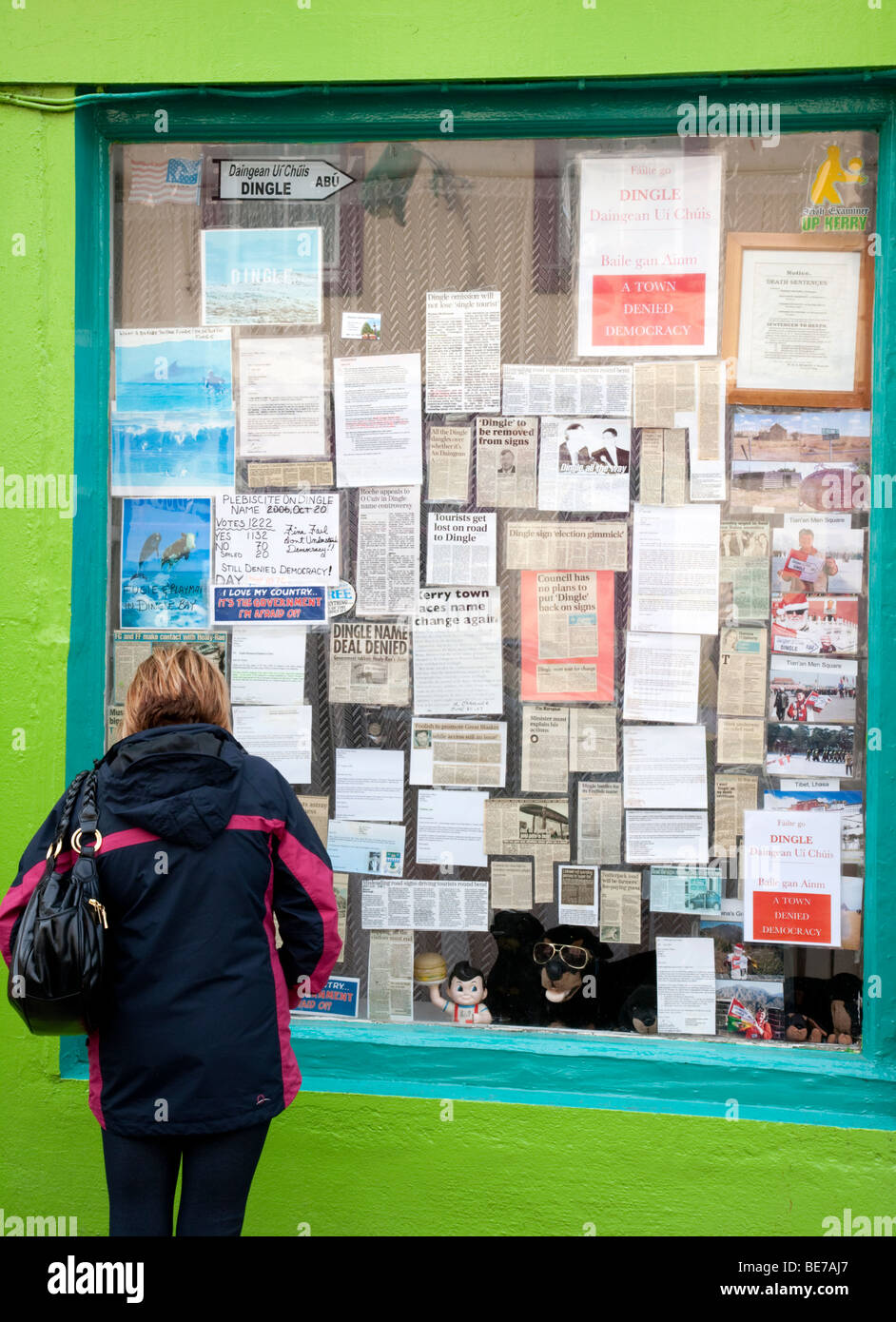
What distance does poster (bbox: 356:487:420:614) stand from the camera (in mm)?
3322

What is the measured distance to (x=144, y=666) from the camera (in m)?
2.33

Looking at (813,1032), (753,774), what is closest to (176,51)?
(753,774)

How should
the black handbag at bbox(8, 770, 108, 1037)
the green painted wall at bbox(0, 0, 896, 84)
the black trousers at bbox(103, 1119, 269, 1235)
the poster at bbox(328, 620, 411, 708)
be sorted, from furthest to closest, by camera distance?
the poster at bbox(328, 620, 411, 708)
the green painted wall at bbox(0, 0, 896, 84)
the black trousers at bbox(103, 1119, 269, 1235)
the black handbag at bbox(8, 770, 108, 1037)

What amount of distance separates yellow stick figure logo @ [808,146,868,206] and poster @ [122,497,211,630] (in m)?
2.16

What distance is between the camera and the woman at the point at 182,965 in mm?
2178

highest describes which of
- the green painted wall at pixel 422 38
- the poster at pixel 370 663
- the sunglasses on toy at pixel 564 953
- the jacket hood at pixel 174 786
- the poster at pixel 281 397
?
the green painted wall at pixel 422 38

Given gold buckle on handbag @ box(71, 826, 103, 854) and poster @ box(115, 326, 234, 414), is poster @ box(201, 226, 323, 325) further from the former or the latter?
gold buckle on handbag @ box(71, 826, 103, 854)

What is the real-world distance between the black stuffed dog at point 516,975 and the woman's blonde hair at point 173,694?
4.51 ft

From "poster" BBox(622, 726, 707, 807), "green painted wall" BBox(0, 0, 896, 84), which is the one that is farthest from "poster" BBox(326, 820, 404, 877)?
"green painted wall" BBox(0, 0, 896, 84)

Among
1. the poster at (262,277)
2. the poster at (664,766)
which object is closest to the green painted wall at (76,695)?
the poster at (262,277)

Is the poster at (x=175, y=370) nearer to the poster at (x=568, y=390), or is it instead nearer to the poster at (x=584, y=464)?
the poster at (x=568, y=390)

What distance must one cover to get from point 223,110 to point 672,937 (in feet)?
9.77

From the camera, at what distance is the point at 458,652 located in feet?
10.9

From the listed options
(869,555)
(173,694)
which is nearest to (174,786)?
(173,694)
